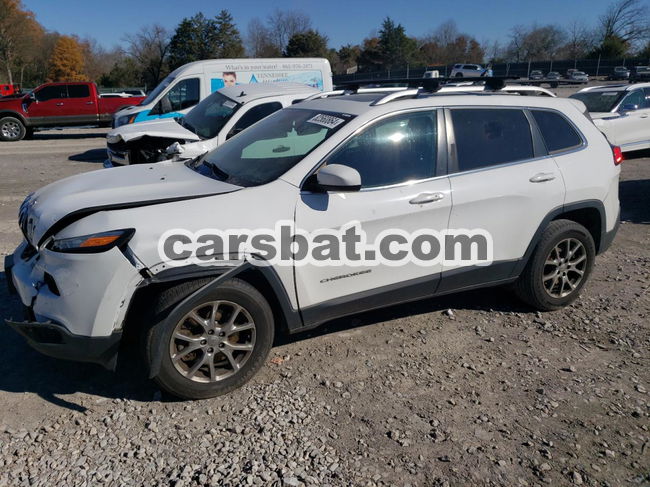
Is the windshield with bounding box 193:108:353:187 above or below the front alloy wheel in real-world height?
above

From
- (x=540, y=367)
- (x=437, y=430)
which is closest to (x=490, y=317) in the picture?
(x=540, y=367)

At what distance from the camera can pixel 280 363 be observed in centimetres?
380

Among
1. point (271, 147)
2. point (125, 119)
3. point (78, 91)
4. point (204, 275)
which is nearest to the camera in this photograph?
point (204, 275)

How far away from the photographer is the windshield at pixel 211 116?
806 centimetres

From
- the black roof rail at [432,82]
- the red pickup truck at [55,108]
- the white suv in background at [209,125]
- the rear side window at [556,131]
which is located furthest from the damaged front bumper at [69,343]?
the red pickup truck at [55,108]

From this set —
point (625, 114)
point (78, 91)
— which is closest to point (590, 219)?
point (625, 114)

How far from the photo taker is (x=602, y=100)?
1184 cm

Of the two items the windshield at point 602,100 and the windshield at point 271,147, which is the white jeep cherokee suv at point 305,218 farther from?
the windshield at point 602,100

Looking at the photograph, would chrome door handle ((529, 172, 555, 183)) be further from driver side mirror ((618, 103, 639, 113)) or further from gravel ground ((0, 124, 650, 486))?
driver side mirror ((618, 103, 639, 113))

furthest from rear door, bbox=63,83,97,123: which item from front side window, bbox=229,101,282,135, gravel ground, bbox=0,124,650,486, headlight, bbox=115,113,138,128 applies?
gravel ground, bbox=0,124,650,486

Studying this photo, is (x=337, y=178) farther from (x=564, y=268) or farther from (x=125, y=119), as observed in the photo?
(x=125, y=119)

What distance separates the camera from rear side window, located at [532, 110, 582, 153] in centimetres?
441

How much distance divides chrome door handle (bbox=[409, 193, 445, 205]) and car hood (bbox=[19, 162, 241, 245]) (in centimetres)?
122

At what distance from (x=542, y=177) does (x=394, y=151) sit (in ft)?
4.29
